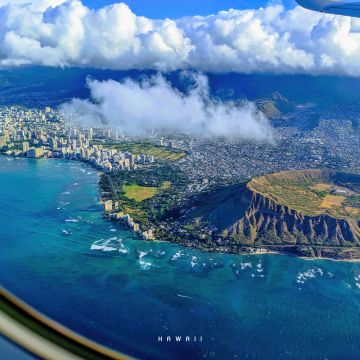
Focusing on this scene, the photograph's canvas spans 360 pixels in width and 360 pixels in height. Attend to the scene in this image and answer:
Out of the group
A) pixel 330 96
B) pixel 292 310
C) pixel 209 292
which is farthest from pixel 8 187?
pixel 330 96

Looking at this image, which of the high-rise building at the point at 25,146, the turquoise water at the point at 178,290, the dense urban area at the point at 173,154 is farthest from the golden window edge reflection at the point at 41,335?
the high-rise building at the point at 25,146

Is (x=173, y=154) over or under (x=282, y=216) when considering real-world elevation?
under

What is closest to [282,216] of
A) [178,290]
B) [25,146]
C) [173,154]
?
[178,290]

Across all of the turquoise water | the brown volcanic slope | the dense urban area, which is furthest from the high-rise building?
the brown volcanic slope

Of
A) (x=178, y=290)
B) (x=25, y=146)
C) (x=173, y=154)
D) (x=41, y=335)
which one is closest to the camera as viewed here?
(x=41, y=335)

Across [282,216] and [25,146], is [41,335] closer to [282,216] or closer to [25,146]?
[282,216]

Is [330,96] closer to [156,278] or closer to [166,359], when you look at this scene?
[156,278]
